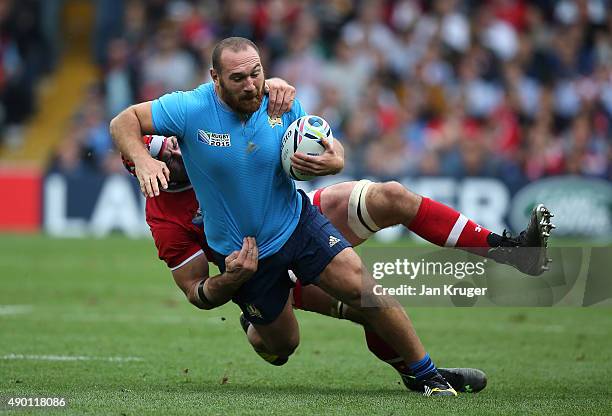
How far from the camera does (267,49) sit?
20.6 meters

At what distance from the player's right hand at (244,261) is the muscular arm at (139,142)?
61cm

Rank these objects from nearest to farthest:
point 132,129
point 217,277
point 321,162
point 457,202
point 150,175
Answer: point 150,175
point 321,162
point 132,129
point 217,277
point 457,202

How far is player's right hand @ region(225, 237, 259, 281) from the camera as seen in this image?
6820 mm

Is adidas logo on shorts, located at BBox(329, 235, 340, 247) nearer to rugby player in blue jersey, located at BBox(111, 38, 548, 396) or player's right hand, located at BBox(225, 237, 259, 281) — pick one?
rugby player in blue jersey, located at BBox(111, 38, 548, 396)

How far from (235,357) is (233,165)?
8.06 feet

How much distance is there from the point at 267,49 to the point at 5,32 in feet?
19.1

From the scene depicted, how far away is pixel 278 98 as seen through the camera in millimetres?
6941

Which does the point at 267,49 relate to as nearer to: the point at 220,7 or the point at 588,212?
the point at 220,7

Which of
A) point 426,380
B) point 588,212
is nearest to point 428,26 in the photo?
point 588,212

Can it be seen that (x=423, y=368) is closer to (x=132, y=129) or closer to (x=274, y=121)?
(x=274, y=121)

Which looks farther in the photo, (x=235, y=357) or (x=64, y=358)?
(x=235, y=357)

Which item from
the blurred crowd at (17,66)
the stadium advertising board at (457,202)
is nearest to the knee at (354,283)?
the stadium advertising board at (457,202)

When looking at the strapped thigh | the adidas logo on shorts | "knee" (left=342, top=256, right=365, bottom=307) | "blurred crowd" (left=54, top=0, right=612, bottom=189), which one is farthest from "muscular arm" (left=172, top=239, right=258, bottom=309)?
"blurred crowd" (left=54, top=0, right=612, bottom=189)

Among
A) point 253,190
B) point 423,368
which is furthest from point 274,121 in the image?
point 423,368
